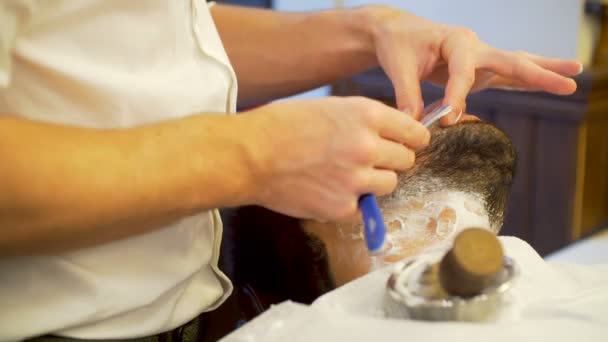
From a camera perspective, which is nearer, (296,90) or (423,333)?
(423,333)

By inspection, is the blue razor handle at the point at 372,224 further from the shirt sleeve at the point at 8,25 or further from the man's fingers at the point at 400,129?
the shirt sleeve at the point at 8,25

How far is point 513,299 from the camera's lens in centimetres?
52

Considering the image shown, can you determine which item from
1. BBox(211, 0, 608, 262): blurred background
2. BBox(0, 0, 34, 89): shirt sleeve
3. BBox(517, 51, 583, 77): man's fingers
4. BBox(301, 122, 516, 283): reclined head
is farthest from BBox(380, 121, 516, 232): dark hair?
BBox(211, 0, 608, 262): blurred background

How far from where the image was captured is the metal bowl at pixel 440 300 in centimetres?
49

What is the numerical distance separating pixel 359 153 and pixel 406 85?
0.90ft

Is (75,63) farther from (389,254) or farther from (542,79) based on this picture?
(542,79)

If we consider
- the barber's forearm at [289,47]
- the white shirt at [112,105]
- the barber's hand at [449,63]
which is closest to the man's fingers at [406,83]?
the barber's hand at [449,63]

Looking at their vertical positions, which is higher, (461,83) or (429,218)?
(461,83)

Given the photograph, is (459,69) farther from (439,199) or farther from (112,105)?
(112,105)

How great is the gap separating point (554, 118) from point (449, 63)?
0.94 m

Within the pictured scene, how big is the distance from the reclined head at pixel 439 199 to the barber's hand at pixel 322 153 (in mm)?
163

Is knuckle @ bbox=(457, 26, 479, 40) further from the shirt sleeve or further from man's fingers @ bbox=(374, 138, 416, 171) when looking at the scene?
the shirt sleeve

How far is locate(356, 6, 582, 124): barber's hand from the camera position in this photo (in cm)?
79

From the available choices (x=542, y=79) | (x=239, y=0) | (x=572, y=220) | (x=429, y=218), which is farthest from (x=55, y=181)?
(x=239, y=0)
